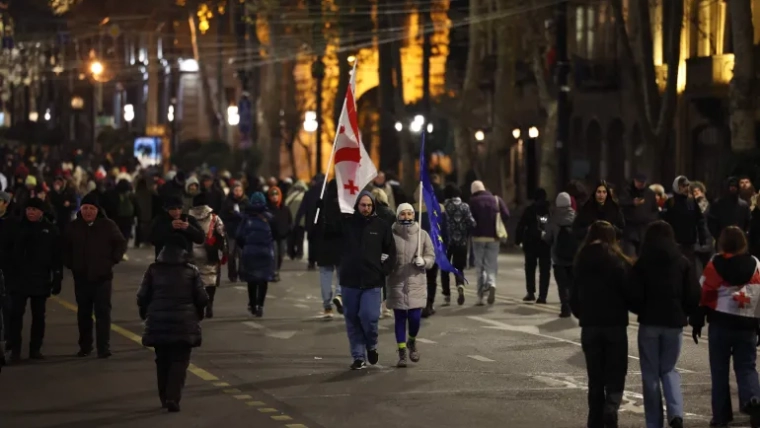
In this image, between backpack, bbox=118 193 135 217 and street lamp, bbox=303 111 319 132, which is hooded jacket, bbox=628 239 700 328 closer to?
backpack, bbox=118 193 135 217

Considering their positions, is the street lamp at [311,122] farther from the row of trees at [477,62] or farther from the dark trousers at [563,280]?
the dark trousers at [563,280]

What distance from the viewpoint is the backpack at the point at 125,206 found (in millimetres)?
34719

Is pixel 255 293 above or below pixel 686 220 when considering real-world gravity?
below

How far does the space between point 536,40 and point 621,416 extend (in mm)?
30257

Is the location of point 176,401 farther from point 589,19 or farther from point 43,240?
point 589,19

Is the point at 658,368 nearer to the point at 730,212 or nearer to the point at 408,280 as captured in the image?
the point at 408,280

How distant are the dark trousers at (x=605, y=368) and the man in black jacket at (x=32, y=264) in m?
7.06

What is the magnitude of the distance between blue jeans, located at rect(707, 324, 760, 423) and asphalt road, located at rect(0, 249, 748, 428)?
0.27 meters

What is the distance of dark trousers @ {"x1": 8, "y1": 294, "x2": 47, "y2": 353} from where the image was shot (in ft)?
57.4

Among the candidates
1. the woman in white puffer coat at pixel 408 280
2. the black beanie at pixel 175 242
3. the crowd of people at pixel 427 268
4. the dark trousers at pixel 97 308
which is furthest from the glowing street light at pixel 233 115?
the black beanie at pixel 175 242

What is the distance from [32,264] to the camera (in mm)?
17359

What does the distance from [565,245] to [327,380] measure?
23.7 feet

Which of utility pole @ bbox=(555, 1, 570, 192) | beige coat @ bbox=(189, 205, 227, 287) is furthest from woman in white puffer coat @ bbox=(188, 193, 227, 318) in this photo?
utility pole @ bbox=(555, 1, 570, 192)

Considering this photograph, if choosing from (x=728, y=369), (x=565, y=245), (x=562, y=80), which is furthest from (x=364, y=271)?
(x=562, y=80)
